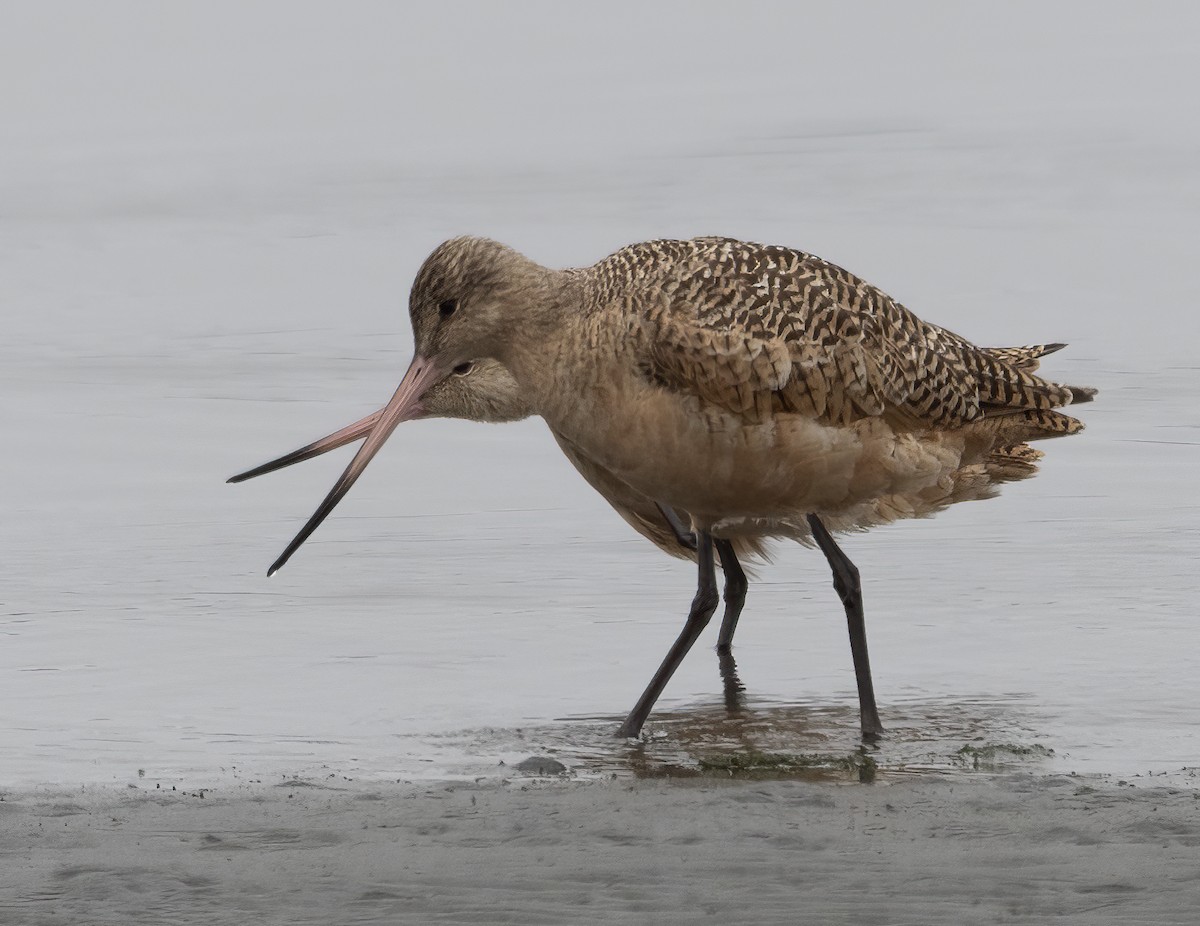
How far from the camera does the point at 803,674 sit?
6.74 meters

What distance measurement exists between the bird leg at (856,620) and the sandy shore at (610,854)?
0.82 meters

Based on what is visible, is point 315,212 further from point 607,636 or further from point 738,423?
point 738,423

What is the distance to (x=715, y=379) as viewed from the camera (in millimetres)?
5828

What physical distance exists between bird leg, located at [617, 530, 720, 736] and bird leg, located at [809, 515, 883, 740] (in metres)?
0.36

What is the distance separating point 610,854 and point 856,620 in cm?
187

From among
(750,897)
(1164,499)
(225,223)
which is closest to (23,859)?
(750,897)

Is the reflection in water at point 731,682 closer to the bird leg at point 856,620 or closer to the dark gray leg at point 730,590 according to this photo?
the dark gray leg at point 730,590

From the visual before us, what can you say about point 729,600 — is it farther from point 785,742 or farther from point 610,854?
point 610,854

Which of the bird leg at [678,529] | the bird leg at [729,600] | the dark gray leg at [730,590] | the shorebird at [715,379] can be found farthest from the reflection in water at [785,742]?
the bird leg at [678,529]

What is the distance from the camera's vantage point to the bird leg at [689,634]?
605 cm

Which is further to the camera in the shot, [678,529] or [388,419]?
[678,529]

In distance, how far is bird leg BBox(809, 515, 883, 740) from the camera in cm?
600

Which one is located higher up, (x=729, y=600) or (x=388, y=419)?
(x=388, y=419)

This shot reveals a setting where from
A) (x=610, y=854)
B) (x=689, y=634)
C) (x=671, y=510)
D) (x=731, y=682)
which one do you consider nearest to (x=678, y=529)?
Answer: (x=671, y=510)
